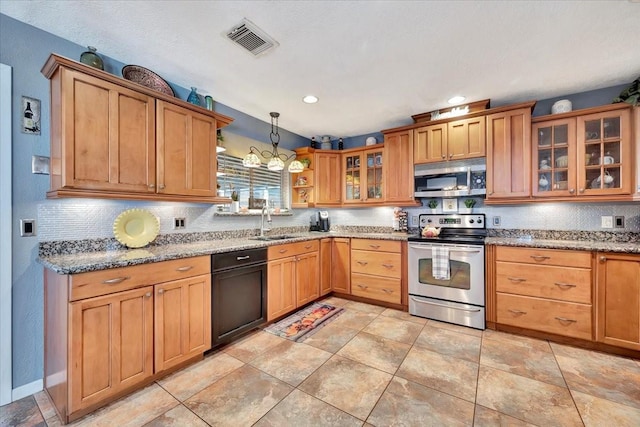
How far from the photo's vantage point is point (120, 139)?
1927mm

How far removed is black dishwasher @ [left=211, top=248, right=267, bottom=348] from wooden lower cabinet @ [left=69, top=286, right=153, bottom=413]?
0.52 m

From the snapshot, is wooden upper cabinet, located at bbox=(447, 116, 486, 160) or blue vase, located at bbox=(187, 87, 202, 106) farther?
wooden upper cabinet, located at bbox=(447, 116, 486, 160)

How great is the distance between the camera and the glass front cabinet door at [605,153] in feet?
7.92

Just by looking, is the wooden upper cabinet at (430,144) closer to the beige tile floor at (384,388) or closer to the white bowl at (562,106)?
the white bowl at (562,106)

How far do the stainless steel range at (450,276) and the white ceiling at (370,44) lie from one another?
5.25ft

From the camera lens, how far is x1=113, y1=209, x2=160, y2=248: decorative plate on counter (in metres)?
2.15

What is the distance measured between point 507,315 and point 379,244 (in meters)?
1.50

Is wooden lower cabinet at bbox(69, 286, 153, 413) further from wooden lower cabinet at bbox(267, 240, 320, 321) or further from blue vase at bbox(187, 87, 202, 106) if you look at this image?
blue vase at bbox(187, 87, 202, 106)

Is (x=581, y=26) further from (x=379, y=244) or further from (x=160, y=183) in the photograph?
(x=160, y=183)

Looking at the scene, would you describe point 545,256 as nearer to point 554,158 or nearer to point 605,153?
point 554,158

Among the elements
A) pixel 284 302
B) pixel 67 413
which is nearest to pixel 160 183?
pixel 67 413

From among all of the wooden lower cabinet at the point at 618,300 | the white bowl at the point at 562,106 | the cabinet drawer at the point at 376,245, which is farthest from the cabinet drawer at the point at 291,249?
the white bowl at the point at 562,106

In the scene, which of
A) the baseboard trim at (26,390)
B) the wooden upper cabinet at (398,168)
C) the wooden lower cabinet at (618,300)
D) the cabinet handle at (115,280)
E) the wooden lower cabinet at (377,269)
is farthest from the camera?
the wooden upper cabinet at (398,168)

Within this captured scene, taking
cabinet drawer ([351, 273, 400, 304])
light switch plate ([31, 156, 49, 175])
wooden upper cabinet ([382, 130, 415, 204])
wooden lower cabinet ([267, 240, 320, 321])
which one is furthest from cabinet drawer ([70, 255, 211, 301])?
wooden upper cabinet ([382, 130, 415, 204])
